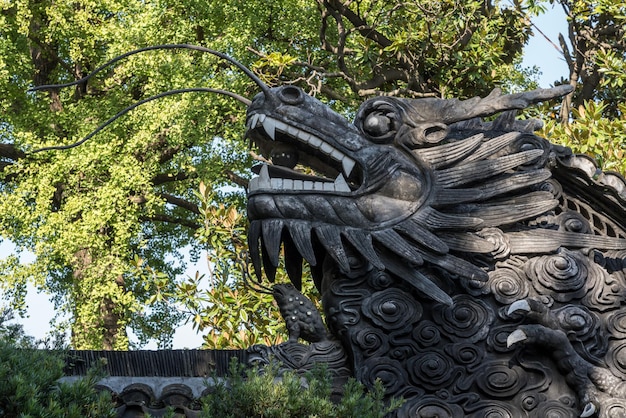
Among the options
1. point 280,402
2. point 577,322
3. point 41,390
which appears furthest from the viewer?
point 577,322

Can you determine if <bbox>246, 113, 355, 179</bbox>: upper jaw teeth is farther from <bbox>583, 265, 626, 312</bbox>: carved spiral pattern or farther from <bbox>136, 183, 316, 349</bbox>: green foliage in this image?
<bbox>136, 183, 316, 349</bbox>: green foliage

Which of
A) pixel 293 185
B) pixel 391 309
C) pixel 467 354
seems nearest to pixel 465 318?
pixel 467 354

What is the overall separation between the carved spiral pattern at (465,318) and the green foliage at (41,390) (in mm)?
1992

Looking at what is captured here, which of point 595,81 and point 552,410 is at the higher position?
point 595,81

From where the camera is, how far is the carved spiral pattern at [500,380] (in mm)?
5660

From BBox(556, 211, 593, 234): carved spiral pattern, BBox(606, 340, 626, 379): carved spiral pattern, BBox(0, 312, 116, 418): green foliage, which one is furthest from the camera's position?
BBox(556, 211, 593, 234): carved spiral pattern

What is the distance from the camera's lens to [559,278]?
592cm

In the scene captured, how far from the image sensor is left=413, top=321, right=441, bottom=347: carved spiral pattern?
5.77 m

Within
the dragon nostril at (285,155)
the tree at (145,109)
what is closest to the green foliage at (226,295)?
the tree at (145,109)

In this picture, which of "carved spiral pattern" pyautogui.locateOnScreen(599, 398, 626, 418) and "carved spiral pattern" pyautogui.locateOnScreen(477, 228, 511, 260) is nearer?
"carved spiral pattern" pyautogui.locateOnScreen(599, 398, 626, 418)

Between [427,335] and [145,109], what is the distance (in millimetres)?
11138

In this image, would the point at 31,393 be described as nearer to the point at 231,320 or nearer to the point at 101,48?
the point at 231,320

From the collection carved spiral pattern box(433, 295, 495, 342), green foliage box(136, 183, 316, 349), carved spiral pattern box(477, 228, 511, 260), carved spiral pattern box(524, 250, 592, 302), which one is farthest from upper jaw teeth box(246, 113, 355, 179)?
green foliage box(136, 183, 316, 349)

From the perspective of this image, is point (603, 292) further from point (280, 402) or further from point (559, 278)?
point (280, 402)
